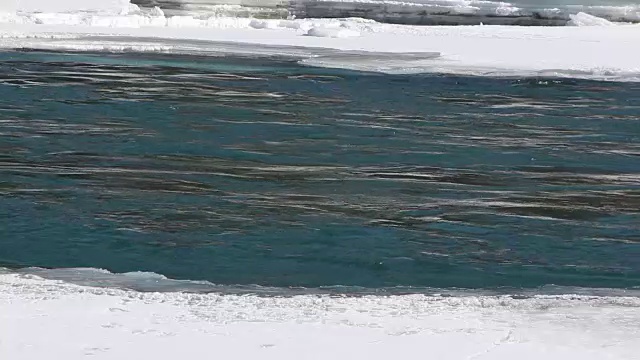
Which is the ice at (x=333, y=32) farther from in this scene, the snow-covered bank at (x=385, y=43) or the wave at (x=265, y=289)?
the wave at (x=265, y=289)

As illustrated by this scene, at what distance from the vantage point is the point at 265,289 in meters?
5.63

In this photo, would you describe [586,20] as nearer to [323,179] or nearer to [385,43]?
[385,43]

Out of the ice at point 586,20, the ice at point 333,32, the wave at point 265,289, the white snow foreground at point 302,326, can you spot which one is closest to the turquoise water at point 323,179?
the wave at point 265,289

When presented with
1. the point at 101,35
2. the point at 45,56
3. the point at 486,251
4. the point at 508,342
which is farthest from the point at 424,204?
the point at 101,35

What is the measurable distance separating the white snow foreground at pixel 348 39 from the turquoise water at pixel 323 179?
49.8 inches

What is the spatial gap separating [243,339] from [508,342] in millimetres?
1013

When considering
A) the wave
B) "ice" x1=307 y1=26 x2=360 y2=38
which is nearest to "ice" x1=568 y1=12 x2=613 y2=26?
"ice" x1=307 y1=26 x2=360 y2=38

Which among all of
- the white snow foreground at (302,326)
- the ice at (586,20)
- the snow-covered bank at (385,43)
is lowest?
the snow-covered bank at (385,43)

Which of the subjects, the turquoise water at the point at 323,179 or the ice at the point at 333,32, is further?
the ice at the point at 333,32

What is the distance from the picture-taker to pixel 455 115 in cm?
1204

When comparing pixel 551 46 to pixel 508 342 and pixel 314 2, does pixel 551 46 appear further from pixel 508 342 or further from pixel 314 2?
pixel 508 342

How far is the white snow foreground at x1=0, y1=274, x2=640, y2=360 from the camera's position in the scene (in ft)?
13.9

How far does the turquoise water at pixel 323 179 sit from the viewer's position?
21.0 ft

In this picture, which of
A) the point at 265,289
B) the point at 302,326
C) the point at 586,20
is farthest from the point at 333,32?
the point at 302,326
